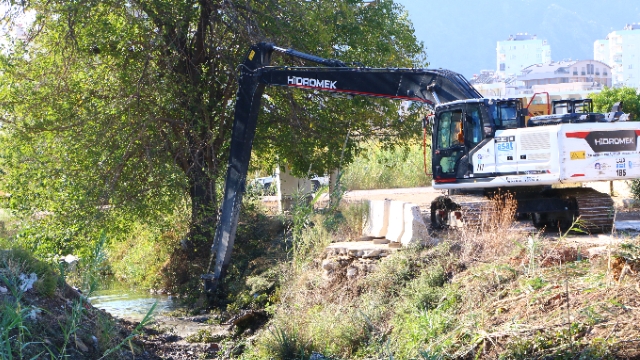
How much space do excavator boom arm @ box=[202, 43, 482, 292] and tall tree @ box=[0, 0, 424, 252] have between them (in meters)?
2.01

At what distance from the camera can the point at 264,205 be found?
22625mm

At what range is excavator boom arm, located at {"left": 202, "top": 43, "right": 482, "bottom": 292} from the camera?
1424 cm

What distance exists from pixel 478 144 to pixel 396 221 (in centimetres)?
199

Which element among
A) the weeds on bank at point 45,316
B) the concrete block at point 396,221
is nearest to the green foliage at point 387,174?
the concrete block at point 396,221

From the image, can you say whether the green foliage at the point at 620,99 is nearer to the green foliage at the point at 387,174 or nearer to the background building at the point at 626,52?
the green foliage at the point at 387,174

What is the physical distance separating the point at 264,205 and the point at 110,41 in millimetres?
7316

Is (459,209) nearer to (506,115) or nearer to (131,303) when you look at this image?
(506,115)

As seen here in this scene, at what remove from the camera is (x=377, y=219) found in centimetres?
1551

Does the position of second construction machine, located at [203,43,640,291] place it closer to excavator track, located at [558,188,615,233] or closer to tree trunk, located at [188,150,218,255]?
excavator track, located at [558,188,615,233]

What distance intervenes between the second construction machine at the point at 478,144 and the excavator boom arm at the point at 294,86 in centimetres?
2

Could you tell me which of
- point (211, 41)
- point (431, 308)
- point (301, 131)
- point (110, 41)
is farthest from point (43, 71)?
point (431, 308)

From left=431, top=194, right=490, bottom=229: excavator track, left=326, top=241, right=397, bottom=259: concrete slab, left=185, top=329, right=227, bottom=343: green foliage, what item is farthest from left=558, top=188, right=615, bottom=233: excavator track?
left=185, top=329, right=227, bottom=343: green foliage

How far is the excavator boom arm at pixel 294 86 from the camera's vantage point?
1424 centimetres

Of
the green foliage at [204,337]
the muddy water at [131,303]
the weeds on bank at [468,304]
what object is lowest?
the green foliage at [204,337]
